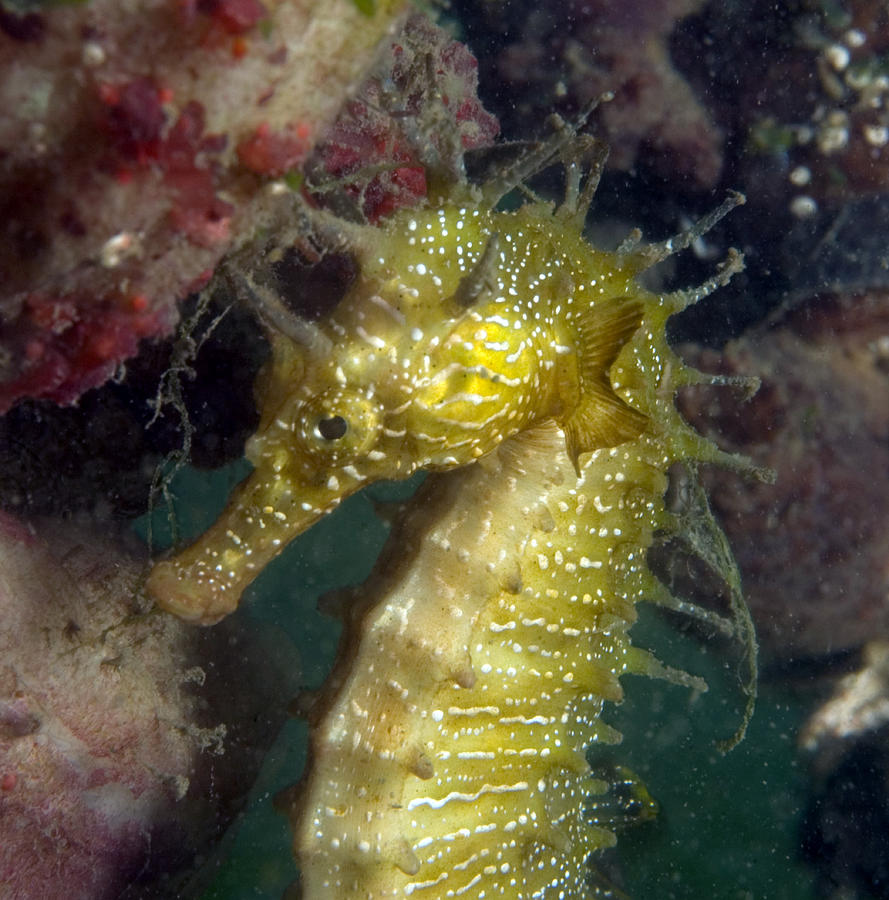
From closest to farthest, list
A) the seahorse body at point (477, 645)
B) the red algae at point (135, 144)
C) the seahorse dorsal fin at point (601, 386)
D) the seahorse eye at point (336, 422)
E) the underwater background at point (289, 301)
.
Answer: the red algae at point (135, 144) < the underwater background at point (289, 301) < the seahorse eye at point (336, 422) < the seahorse dorsal fin at point (601, 386) < the seahorse body at point (477, 645)

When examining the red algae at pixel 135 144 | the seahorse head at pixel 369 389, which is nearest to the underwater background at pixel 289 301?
the red algae at pixel 135 144

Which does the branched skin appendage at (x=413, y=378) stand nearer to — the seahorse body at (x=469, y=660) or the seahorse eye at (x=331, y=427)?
the seahorse eye at (x=331, y=427)

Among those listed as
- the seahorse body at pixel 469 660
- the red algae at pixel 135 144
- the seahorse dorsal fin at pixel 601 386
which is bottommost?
the seahorse body at pixel 469 660

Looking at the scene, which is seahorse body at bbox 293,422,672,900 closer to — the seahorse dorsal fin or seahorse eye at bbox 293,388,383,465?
the seahorse dorsal fin

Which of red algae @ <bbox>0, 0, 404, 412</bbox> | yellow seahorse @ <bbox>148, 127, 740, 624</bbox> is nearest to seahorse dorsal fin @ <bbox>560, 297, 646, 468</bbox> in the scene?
yellow seahorse @ <bbox>148, 127, 740, 624</bbox>

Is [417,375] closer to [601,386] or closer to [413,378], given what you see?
[413,378]

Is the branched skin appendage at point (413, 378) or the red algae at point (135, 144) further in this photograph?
the branched skin appendage at point (413, 378)

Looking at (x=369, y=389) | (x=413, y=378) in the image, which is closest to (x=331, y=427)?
(x=369, y=389)
